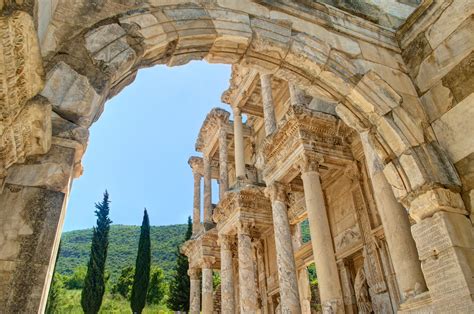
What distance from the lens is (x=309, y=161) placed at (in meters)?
10.4

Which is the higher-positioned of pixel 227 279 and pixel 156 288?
pixel 156 288

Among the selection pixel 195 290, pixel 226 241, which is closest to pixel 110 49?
pixel 226 241

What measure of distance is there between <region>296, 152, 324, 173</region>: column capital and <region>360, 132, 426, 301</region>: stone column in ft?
10.1

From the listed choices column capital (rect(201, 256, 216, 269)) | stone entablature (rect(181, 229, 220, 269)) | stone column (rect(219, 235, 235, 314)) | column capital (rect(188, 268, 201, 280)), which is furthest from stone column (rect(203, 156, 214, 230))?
stone column (rect(219, 235, 235, 314))

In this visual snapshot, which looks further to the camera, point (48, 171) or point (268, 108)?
point (268, 108)

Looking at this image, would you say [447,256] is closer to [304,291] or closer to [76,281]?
[304,291]

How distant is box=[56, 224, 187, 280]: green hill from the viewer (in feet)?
182

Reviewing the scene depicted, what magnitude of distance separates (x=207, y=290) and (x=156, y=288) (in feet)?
82.5

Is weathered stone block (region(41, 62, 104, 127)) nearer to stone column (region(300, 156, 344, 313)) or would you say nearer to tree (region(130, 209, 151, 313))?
stone column (region(300, 156, 344, 313))

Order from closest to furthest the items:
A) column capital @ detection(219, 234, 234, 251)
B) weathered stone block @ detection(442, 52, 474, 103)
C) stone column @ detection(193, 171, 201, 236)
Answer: weathered stone block @ detection(442, 52, 474, 103) → column capital @ detection(219, 234, 234, 251) → stone column @ detection(193, 171, 201, 236)

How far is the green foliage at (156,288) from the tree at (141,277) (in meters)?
10.1

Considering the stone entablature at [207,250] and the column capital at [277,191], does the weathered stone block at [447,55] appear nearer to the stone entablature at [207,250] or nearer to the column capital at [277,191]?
the column capital at [277,191]

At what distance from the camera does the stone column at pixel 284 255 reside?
9.70 metres

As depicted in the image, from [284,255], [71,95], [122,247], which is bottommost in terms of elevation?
[71,95]
